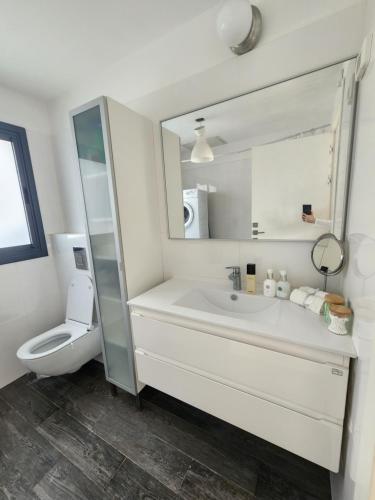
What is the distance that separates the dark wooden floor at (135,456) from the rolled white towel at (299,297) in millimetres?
869

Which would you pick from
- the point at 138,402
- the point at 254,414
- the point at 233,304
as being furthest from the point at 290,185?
the point at 138,402

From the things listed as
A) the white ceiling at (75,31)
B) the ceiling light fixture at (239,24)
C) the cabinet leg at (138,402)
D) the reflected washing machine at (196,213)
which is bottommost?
the cabinet leg at (138,402)

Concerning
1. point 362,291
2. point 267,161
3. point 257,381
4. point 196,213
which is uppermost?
point 267,161

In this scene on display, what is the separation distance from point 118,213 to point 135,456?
54.7 inches

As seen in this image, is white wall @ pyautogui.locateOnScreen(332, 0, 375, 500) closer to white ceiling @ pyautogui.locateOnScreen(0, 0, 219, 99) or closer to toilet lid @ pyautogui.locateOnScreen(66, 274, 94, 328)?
white ceiling @ pyautogui.locateOnScreen(0, 0, 219, 99)

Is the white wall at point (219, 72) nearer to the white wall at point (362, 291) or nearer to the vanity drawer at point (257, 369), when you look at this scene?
the white wall at point (362, 291)

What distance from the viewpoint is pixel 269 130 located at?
1.17 metres

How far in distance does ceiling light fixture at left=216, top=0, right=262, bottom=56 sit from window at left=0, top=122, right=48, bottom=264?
1.73m

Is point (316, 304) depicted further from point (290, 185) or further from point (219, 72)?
point (219, 72)

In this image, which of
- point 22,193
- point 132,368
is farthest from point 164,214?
point 22,193

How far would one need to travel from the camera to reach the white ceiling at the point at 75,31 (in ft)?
3.66

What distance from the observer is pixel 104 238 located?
55.8 inches

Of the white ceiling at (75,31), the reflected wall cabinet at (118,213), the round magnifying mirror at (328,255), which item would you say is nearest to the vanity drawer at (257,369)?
the reflected wall cabinet at (118,213)

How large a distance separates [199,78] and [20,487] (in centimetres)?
246
